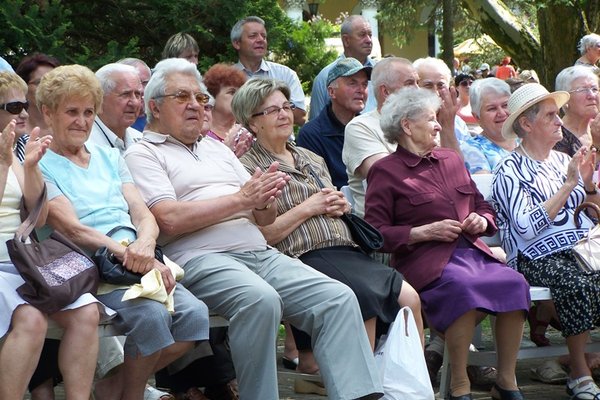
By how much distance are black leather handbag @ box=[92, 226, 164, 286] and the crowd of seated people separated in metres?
0.03

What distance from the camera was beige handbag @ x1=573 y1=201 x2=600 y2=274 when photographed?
6293 millimetres

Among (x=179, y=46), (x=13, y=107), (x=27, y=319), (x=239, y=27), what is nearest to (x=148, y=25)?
(x=239, y=27)

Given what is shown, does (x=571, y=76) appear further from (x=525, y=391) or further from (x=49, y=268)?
(x=49, y=268)

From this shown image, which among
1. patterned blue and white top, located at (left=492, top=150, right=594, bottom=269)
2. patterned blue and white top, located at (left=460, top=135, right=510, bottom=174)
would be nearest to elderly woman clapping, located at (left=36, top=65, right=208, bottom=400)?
patterned blue and white top, located at (left=492, top=150, right=594, bottom=269)

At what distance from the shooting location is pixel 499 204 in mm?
6598

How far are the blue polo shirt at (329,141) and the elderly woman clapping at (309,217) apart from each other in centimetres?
97

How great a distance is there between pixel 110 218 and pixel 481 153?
9.78 ft

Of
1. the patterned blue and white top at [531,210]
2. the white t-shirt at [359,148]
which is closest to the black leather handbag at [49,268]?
the white t-shirt at [359,148]

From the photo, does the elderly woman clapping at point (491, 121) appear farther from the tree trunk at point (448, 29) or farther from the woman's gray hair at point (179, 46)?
the tree trunk at point (448, 29)

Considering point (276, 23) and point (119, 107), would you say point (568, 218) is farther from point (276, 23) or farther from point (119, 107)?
point (276, 23)

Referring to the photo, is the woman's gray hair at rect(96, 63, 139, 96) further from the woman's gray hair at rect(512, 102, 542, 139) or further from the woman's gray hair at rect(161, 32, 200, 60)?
the woman's gray hair at rect(512, 102, 542, 139)

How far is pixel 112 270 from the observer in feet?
16.4

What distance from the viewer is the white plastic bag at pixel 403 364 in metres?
5.51

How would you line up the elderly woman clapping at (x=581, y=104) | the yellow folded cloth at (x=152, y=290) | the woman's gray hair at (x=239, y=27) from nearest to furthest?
the yellow folded cloth at (x=152, y=290) < the elderly woman clapping at (x=581, y=104) < the woman's gray hair at (x=239, y=27)
